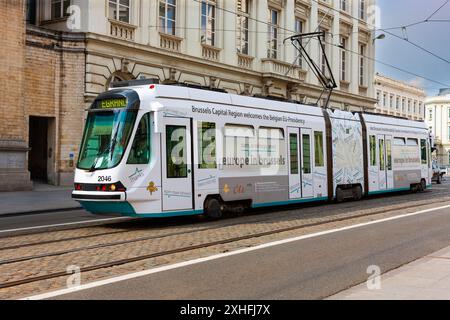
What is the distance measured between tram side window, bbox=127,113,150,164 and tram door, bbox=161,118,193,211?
36 cm

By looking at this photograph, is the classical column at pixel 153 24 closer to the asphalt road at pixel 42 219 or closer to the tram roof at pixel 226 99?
the tram roof at pixel 226 99

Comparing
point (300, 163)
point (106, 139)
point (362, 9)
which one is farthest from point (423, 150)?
point (362, 9)

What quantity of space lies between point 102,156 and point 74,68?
13.7m

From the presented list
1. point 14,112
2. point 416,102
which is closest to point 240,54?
point 14,112

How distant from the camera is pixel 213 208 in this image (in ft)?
44.4

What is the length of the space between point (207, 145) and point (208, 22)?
19199mm

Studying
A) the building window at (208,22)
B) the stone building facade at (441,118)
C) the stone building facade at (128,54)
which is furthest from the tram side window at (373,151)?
the stone building facade at (441,118)

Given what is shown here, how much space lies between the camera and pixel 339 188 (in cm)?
1914

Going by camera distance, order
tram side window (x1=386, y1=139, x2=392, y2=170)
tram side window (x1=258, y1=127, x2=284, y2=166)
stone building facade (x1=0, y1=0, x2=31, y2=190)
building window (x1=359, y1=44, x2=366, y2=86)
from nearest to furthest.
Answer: tram side window (x1=258, y1=127, x2=284, y2=166)
stone building facade (x1=0, y1=0, x2=31, y2=190)
tram side window (x1=386, y1=139, x2=392, y2=170)
building window (x1=359, y1=44, x2=366, y2=86)

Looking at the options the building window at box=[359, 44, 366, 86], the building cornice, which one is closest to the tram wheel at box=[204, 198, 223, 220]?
the building window at box=[359, 44, 366, 86]

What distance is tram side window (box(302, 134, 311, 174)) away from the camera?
16938mm

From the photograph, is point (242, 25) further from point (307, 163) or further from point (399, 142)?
point (307, 163)

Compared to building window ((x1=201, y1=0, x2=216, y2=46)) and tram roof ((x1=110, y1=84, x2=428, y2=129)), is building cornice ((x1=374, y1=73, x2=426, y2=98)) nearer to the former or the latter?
building window ((x1=201, y1=0, x2=216, y2=46))

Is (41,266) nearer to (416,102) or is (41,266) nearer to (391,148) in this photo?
(391,148)
